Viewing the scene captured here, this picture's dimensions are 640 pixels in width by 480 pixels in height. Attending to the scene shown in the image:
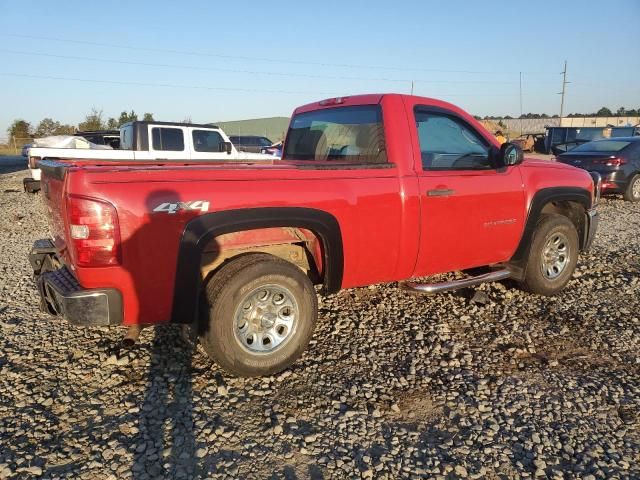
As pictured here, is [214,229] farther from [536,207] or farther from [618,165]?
[618,165]

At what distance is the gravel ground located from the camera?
8.45 feet

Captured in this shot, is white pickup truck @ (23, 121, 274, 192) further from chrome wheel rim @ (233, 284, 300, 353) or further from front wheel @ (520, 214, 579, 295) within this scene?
chrome wheel rim @ (233, 284, 300, 353)

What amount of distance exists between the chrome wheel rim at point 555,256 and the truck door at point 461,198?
54cm

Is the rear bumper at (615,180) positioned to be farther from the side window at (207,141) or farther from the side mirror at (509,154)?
the side window at (207,141)

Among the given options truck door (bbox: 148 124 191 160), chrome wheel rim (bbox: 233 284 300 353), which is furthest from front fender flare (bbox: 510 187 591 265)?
truck door (bbox: 148 124 191 160)

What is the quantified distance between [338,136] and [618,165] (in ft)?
32.5

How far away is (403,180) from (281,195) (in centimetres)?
106

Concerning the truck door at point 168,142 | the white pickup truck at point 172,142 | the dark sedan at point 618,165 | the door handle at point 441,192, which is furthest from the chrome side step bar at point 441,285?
the truck door at point 168,142

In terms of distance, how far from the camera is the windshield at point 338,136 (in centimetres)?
407

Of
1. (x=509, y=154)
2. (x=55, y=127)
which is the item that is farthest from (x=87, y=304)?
(x=55, y=127)

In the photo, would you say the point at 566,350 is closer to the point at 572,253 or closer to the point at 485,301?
the point at 485,301

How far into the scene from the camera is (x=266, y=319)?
11.3 feet

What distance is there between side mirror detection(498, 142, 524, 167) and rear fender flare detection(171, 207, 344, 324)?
5.86ft

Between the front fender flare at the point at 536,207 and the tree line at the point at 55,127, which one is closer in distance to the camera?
the front fender flare at the point at 536,207
